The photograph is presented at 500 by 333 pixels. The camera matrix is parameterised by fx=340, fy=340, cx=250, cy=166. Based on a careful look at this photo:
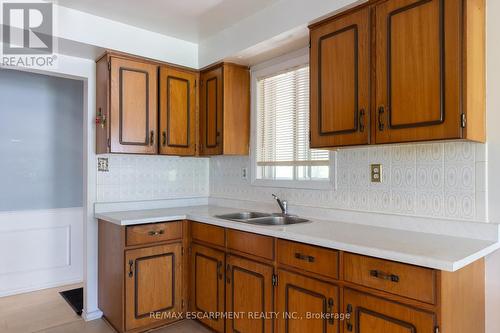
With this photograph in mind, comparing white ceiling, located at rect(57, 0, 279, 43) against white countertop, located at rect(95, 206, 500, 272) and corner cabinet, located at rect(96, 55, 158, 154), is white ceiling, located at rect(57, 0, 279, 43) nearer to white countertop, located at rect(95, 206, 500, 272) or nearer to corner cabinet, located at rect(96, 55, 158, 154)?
corner cabinet, located at rect(96, 55, 158, 154)

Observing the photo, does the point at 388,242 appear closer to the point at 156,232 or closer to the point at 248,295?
the point at 248,295

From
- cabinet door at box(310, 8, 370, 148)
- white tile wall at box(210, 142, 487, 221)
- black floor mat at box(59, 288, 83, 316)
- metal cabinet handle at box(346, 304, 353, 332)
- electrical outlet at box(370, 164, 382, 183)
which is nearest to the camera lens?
metal cabinet handle at box(346, 304, 353, 332)

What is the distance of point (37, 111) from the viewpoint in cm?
356

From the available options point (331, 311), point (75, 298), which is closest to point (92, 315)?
point (75, 298)

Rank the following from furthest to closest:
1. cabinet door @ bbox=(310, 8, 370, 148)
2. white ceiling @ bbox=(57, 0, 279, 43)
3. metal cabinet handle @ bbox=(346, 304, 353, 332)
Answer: white ceiling @ bbox=(57, 0, 279, 43), cabinet door @ bbox=(310, 8, 370, 148), metal cabinet handle @ bbox=(346, 304, 353, 332)

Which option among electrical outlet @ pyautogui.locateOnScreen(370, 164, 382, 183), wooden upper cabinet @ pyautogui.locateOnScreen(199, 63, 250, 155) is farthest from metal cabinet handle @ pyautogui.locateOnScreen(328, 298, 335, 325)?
wooden upper cabinet @ pyautogui.locateOnScreen(199, 63, 250, 155)

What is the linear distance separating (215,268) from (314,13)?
189 centimetres

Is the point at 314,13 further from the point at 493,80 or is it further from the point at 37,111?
the point at 37,111

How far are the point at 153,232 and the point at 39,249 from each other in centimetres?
175

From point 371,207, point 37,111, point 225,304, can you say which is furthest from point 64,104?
point 371,207

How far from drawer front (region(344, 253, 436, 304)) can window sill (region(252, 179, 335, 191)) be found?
2.93 feet

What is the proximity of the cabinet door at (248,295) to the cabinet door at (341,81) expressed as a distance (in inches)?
35.5

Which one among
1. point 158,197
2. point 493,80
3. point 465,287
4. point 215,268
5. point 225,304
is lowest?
point 225,304

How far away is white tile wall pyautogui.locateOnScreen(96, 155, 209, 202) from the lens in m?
3.03
